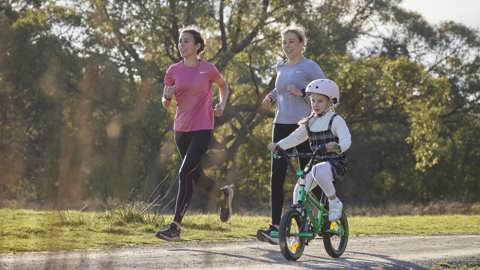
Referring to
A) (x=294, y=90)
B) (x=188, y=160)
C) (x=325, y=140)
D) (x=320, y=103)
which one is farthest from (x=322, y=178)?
(x=188, y=160)

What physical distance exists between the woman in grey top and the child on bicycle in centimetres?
65

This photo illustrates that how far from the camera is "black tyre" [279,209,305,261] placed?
7164mm

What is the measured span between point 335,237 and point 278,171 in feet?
3.49

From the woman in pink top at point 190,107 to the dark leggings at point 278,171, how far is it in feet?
2.10

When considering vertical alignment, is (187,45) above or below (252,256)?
above

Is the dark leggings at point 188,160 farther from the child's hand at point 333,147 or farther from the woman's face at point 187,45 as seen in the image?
the child's hand at point 333,147

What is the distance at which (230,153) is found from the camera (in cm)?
3231

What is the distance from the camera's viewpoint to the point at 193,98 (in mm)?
8852

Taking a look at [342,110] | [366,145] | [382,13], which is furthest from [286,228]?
[366,145]

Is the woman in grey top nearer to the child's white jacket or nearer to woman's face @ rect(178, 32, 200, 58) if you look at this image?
the child's white jacket

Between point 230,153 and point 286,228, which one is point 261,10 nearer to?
point 230,153

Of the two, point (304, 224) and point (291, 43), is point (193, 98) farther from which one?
point (304, 224)

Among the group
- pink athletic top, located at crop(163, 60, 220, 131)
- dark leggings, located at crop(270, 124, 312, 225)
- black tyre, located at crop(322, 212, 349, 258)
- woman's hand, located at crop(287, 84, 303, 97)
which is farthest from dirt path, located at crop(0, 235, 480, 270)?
woman's hand, located at crop(287, 84, 303, 97)

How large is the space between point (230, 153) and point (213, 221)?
66.4 ft
